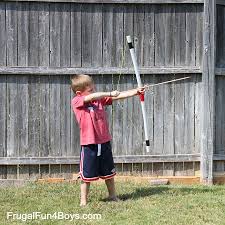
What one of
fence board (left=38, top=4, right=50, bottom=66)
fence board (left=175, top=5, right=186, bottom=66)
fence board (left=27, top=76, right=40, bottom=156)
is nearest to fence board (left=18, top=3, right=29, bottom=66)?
fence board (left=38, top=4, right=50, bottom=66)

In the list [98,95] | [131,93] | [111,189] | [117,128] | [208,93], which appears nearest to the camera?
[98,95]

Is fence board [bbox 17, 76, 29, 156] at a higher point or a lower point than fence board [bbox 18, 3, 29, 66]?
lower

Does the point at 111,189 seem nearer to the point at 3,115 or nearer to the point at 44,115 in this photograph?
the point at 44,115

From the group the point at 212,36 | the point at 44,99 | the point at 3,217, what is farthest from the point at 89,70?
the point at 3,217

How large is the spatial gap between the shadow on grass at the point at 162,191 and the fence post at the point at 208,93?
0.37 m

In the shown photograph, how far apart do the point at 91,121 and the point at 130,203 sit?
3.25ft

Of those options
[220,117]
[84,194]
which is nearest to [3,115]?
[84,194]

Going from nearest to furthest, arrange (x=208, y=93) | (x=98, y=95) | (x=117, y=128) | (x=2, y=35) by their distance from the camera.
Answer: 1. (x=98, y=95)
2. (x=2, y=35)
3. (x=208, y=93)
4. (x=117, y=128)

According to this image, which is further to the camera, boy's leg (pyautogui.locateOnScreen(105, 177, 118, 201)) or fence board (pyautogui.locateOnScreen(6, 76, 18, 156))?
fence board (pyautogui.locateOnScreen(6, 76, 18, 156))

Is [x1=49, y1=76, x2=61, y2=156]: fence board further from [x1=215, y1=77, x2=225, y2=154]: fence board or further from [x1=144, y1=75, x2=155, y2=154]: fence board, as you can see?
[x1=215, y1=77, x2=225, y2=154]: fence board

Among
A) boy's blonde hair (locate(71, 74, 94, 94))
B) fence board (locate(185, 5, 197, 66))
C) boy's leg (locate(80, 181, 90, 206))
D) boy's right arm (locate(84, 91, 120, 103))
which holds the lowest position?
boy's leg (locate(80, 181, 90, 206))

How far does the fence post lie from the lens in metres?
7.02

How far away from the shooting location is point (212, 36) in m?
7.03

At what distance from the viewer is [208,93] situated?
706 centimetres
